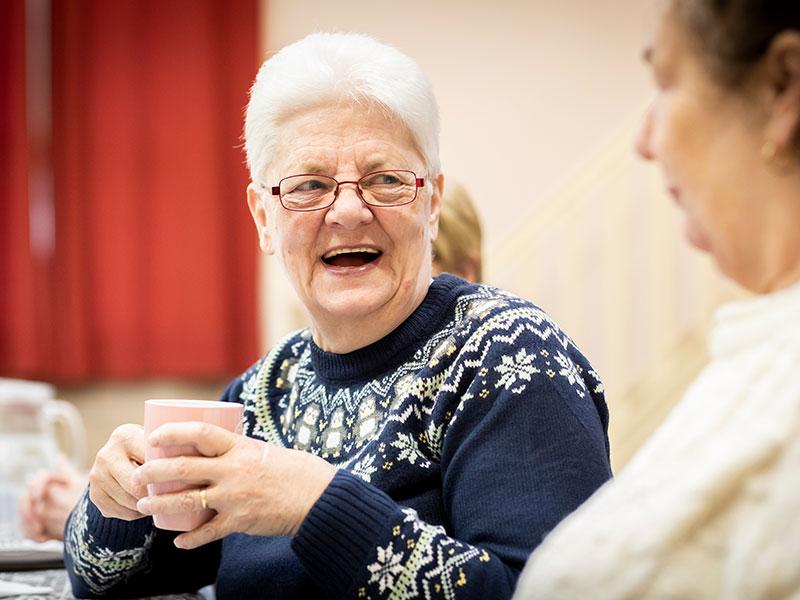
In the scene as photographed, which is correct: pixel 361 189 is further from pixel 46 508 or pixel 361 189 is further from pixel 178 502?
pixel 46 508

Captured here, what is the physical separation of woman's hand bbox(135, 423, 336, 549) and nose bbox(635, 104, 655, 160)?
1.50 ft

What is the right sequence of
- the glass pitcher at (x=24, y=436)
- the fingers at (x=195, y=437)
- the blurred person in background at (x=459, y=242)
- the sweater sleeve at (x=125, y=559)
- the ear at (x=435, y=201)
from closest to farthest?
the fingers at (x=195, y=437)
the sweater sleeve at (x=125, y=559)
the ear at (x=435, y=201)
the blurred person in background at (x=459, y=242)
the glass pitcher at (x=24, y=436)

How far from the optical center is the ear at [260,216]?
4.57 feet

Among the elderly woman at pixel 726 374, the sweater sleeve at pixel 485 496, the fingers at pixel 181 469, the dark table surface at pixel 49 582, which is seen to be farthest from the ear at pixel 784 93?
the dark table surface at pixel 49 582

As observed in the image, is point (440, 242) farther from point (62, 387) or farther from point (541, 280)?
point (62, 387)

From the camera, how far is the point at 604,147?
3553 mm

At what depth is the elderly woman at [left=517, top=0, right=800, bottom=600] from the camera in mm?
542

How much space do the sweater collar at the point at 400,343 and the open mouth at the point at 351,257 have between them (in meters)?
0.09

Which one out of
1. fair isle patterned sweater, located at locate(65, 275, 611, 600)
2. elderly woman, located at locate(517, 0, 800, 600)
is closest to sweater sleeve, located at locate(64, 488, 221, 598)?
fair isle patterned sweater, located at locate(65, 275, 611, 600)

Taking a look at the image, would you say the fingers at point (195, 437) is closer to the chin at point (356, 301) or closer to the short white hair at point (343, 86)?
the chin at point (356, 301)

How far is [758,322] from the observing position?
60cm

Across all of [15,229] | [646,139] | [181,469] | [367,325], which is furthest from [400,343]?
[15,229]

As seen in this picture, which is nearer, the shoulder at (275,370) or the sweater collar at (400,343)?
the sweater collar at (400,343)

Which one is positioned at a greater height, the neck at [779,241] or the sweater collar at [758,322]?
the neck at [779,241]
